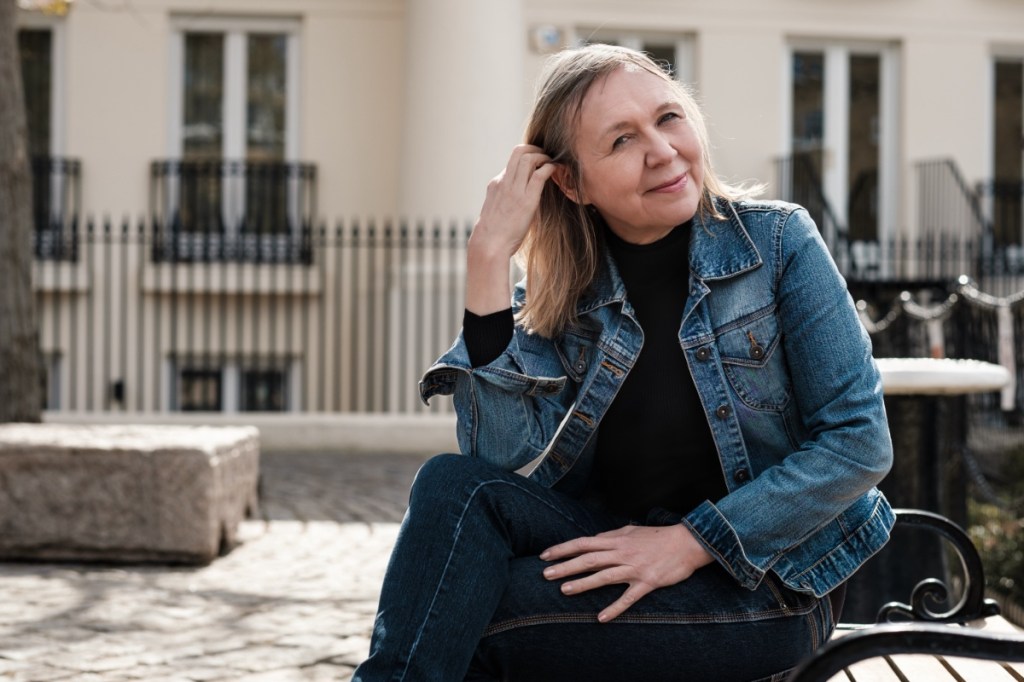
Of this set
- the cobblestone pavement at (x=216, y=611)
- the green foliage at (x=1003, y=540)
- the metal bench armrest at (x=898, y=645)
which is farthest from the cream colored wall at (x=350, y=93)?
the metal bench armrest at (x=898, y=645)

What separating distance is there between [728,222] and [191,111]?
1156cm

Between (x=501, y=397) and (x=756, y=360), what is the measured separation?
1.65 ft

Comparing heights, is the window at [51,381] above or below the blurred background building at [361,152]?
below

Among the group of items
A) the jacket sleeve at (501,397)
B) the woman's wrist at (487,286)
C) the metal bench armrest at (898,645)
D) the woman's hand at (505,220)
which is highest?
the woman's hand at (505,220)

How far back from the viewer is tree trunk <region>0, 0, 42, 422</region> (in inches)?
274

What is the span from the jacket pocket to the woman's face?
0.26m

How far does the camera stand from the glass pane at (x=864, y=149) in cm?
1383

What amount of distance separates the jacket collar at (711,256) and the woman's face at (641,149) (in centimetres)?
5

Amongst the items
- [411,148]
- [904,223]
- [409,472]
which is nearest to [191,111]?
[411,148]

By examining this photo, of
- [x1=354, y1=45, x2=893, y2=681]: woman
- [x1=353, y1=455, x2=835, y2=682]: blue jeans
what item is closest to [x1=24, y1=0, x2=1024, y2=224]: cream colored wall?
[x1=354, y1=45, x2=893, y2=681]: woman

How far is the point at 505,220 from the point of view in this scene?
2.64 meters

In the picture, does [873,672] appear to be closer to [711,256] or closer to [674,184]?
[711,256]

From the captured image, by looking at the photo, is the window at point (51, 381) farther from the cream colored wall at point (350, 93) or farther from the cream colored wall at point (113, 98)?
the cream colored wall at point (350, 93)

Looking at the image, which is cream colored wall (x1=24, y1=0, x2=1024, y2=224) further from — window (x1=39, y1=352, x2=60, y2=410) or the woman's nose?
the woman's nose
